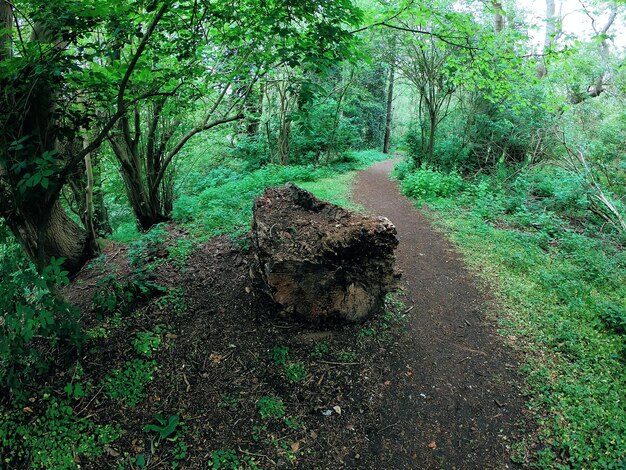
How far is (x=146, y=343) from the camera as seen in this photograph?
3703mm

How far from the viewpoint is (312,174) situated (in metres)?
13.2

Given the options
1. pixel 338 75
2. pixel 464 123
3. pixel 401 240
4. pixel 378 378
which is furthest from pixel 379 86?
pixel 378 378

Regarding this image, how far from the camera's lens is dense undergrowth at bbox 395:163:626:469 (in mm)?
3180

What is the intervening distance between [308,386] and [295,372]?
0.21m

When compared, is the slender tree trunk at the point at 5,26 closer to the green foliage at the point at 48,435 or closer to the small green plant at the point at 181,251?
the small green plant at the point at 181,251

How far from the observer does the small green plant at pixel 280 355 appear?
3723 mm

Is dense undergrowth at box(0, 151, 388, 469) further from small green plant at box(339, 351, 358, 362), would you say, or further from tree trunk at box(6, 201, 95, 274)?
small green plant at box(339, 351, 358, 362)

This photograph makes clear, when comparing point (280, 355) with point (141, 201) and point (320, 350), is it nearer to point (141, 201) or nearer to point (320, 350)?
point (320, 350)

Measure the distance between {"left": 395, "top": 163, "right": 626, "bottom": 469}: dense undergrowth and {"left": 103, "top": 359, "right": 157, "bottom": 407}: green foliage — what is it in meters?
3.59

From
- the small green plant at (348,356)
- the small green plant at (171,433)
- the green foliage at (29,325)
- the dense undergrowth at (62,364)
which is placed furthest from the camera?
the small green plant at (348,356)

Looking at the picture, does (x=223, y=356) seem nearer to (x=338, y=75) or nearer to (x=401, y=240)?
(x=401, y=240)

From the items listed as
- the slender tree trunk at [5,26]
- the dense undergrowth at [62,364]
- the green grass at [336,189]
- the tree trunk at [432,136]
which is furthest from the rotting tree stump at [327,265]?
the tree trunk at [432,136]

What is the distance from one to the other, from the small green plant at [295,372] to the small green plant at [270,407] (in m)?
0.28

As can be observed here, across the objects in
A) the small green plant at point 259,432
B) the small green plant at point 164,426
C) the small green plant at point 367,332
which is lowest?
the small green plant at point 259,432
